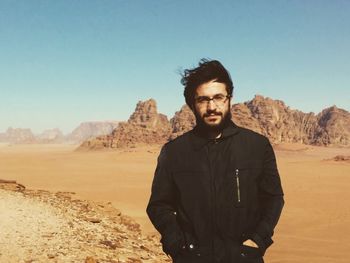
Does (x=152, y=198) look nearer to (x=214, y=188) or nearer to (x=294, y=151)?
(x=214, y=188)

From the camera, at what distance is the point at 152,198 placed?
2637mm

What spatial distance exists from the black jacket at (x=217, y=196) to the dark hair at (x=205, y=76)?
0.91ft

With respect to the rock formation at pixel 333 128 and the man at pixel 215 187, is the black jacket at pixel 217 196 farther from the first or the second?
the rock formation at pixel 333 128

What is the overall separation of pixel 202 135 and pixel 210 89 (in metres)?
0.31

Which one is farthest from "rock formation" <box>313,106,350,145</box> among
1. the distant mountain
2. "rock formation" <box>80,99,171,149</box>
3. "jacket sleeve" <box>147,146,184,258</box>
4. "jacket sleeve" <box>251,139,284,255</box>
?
"jacket sleeve" <box>147,146,184,258</box>

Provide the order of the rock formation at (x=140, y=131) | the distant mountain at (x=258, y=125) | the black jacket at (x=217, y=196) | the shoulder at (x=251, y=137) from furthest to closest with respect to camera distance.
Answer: the distant mountain at (x=258, y=125)
the rock formation at (x=140, y=131)
the shoulder at (x=251, y=137)
the black jacket at (x=217, y=196)

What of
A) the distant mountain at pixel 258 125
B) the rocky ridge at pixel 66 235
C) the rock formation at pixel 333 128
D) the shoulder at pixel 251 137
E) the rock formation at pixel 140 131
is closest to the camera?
the shoulder at pixel 251 137

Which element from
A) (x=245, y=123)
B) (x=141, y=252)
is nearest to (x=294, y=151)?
(x=245, y=123)

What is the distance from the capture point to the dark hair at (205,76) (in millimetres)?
2592

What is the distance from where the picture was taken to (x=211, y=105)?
101 inches

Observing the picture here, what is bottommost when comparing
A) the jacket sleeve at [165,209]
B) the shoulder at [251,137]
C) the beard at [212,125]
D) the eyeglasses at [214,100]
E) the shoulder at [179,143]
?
the jacket sleeve at [165,209]

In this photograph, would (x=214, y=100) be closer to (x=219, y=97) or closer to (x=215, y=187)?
(x=219, y=97)

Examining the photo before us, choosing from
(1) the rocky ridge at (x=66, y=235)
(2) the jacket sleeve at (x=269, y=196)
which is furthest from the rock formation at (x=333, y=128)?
(2) the jacket sleeve at (x=269, y=196)

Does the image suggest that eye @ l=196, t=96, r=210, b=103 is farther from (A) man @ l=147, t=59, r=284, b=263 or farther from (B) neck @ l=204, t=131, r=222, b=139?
(B) neck @ l=204, t=131, r=222, b=139
